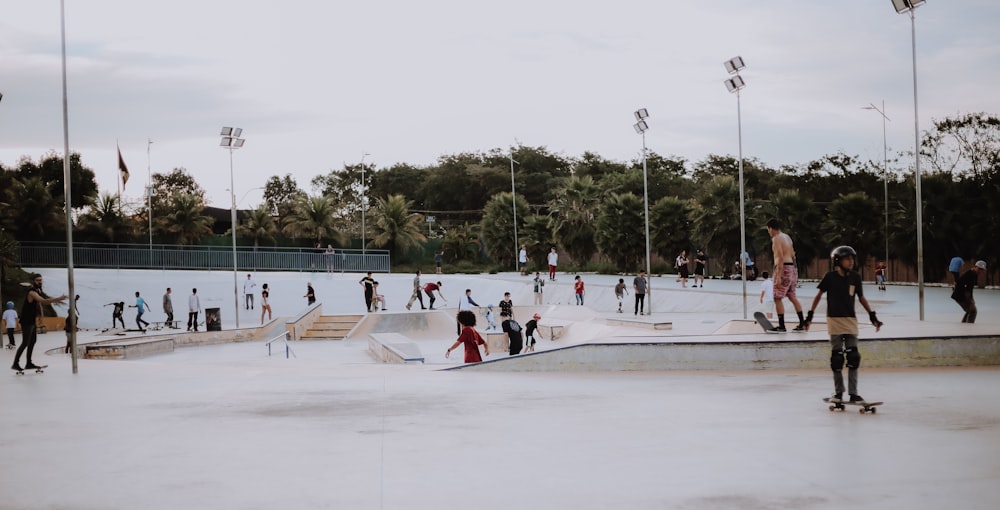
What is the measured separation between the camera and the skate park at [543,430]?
5.30 meters

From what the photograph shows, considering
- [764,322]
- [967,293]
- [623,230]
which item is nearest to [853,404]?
[764,322]

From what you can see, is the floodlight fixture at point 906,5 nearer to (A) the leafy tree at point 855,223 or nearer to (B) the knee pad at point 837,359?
(B) the knee pad at point 837,359

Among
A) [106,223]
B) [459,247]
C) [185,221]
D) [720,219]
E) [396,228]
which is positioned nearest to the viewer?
[720,219]

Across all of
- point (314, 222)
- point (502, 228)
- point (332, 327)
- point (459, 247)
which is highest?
point (314, 222)

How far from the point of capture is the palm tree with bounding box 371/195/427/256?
172 ft

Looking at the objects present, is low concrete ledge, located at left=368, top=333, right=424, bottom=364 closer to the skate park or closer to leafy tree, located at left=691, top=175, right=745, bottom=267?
the skate park

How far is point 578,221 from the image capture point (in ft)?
167

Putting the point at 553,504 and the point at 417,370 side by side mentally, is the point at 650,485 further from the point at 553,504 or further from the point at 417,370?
the point at 417,370

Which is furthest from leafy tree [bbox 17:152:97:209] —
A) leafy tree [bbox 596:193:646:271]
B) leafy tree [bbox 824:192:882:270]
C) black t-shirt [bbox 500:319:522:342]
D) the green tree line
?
black t-shirt [bbox 500:319:522:342]

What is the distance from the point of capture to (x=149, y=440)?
23.6 ft

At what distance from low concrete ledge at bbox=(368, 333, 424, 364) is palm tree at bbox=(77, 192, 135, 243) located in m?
28.8

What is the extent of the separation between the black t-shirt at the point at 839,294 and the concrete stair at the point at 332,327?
81.6 feet

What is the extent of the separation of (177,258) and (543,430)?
4086 cm

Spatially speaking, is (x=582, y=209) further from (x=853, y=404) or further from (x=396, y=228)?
(x=853, y=404)
